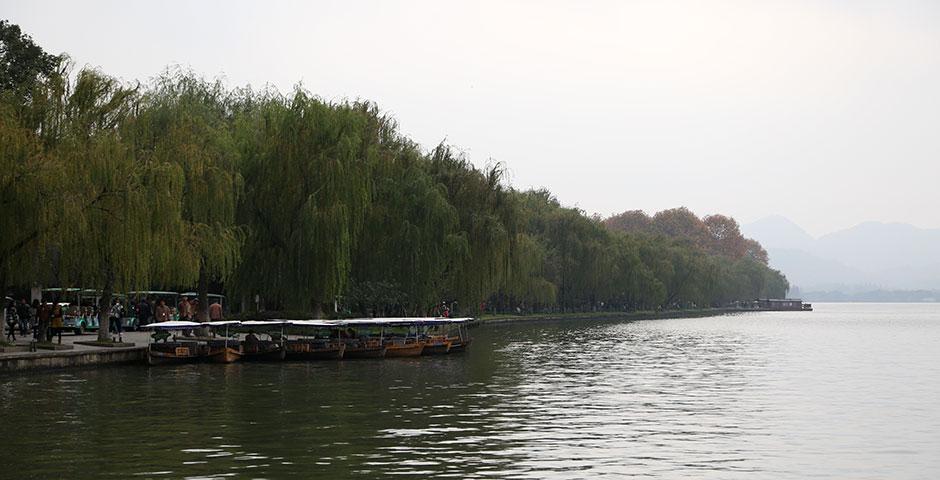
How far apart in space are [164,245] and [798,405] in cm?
2252

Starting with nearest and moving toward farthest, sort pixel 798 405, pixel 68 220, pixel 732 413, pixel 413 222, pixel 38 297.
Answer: pixel 732 413 < pixel 798 405 < pixel 68 220 < pixel 38 297 < pixel 413 222

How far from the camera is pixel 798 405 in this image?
34344mm

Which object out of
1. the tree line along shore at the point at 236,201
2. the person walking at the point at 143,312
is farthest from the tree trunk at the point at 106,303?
the person walking at the point at 143,312

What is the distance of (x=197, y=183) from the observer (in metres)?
46.5

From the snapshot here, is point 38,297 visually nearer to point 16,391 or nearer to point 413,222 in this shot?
point 413,222

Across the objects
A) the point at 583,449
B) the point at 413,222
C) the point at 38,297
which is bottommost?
the point at 583,449

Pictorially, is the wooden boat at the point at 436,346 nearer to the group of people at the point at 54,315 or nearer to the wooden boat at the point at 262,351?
the wooden boat at the point at 262,351

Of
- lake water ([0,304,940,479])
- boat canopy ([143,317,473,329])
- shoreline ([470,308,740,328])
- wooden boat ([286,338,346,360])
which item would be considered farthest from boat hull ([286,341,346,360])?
shoreline ([470,308,740,328])

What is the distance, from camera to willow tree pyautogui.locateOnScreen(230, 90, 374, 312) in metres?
50.9

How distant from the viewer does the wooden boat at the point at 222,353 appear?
151 ft

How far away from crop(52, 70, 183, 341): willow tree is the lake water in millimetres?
3965

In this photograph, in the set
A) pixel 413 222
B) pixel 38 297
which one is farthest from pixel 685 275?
pixel 38 297

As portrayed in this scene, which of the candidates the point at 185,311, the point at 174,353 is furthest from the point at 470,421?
→ the point at 185,311

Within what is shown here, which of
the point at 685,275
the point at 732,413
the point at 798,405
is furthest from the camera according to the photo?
the point at 685,275
